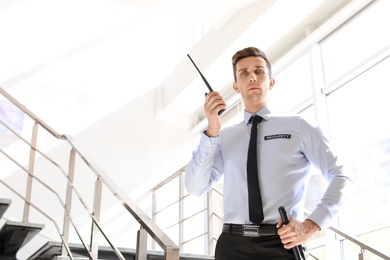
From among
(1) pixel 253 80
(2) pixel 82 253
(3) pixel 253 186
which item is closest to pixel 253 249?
(3) pixel 253 186

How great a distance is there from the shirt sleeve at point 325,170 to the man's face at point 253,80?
161 mm

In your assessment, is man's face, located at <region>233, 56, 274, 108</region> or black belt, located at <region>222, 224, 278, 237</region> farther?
man's face, located at <region>233, 56, 274, 108</region>

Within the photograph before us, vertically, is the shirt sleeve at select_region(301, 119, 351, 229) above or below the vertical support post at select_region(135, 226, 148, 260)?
above

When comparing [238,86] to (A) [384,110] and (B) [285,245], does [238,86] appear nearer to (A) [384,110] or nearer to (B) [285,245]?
(B) [285,245]

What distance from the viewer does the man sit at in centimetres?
135

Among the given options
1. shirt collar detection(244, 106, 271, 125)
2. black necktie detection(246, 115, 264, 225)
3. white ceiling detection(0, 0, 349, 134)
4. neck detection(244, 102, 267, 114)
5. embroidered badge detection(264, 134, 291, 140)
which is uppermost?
white ceiling detection(0, 0, 349, 134)

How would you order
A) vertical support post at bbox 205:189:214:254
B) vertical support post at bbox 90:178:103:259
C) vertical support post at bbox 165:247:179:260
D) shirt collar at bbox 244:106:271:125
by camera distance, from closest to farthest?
vertical support post at bbox 165:247:179:260 → shirt collar at bbox 244:106:271:125 → vertical support post at bbox 90:178:103:259 → vertical support post at bbox 205:189:214:254

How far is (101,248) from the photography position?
102 inches

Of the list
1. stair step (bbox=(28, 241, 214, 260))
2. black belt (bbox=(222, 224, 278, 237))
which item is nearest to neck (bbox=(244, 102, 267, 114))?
black belt (bbox=(222, 224, 278, 237))

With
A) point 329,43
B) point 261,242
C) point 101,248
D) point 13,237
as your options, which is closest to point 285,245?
point 261,242

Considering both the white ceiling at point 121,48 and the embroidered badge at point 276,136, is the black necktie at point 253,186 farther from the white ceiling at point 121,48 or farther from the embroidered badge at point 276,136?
the white ceiling at point 121,48

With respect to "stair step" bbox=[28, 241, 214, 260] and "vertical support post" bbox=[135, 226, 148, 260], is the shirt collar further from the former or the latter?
"stair step" bbox=[28, 241, 214, 260]

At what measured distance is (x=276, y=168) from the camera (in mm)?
1466

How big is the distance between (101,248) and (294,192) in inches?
57.4
